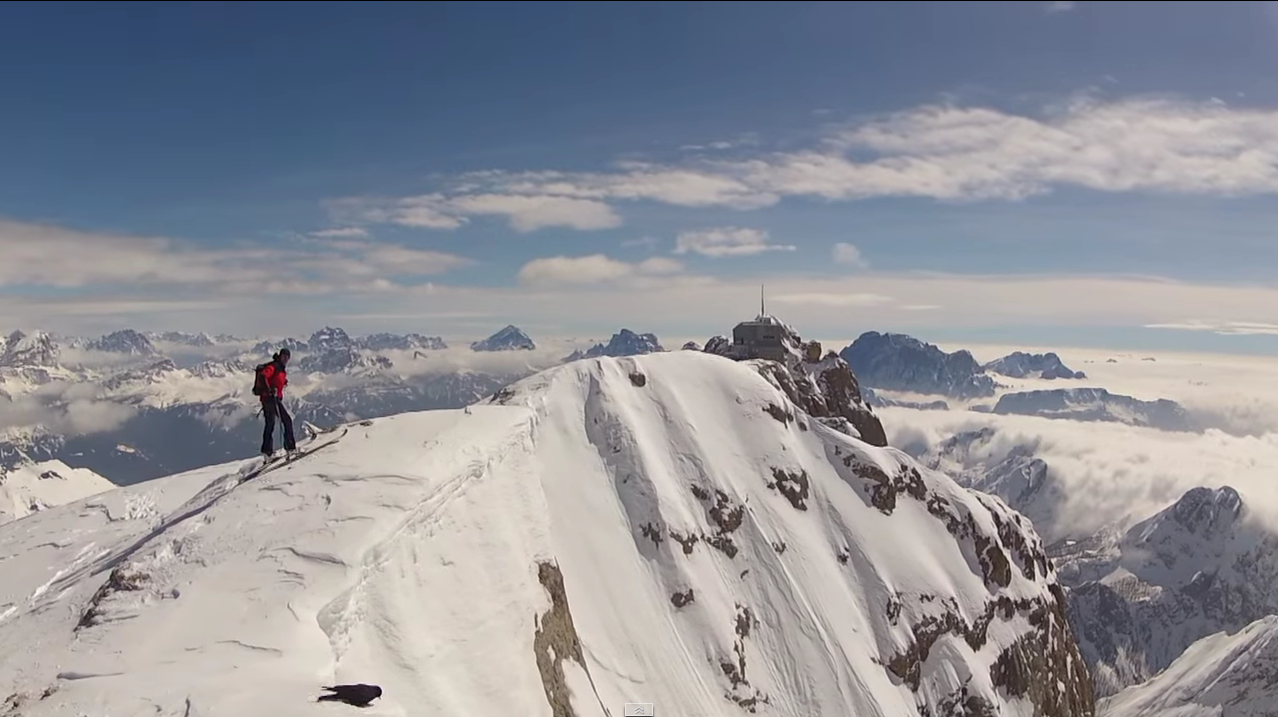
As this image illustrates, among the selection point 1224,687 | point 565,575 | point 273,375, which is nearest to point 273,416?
point 273,375

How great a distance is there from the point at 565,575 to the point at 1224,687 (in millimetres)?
183947

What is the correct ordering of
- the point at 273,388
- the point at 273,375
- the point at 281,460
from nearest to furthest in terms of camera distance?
the point at 273,375 → the point at 273,388 → the point at 281,460

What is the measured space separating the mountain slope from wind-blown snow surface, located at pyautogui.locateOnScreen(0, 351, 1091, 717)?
3913 inches

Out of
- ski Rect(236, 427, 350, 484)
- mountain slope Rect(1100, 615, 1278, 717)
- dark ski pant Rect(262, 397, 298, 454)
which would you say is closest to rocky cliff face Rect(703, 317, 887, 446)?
ski Rect(236, 427, 350, 484)

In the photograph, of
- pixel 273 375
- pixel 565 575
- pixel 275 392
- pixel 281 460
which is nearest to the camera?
pixel 273 375

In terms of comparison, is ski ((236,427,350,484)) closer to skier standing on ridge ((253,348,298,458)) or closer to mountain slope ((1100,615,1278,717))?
skier standing on ridge ((253,348,298,458))

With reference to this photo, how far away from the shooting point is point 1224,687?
167m

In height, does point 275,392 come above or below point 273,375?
below

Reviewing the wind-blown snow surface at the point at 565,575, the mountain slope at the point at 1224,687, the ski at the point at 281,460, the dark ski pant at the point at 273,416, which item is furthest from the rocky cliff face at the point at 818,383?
the mountain slope at the point at 1224,687

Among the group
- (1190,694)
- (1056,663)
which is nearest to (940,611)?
(1056,663)

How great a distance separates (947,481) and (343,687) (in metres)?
81.6

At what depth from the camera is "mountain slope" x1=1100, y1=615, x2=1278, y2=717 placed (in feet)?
526

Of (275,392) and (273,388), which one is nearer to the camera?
(273,388)

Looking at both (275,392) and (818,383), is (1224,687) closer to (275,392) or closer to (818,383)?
(818,383)
